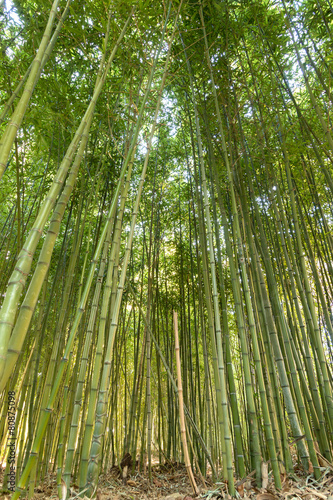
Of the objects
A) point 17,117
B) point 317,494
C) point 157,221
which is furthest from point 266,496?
point 157,221

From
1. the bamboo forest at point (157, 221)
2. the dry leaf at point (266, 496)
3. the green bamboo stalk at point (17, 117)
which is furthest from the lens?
the dry leaf at point (266, 496)

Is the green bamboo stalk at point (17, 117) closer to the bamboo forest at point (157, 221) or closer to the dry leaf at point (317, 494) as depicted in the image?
the bamboo forest at point (157, 221)

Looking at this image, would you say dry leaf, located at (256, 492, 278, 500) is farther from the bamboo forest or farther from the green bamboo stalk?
the green bamboo stalk

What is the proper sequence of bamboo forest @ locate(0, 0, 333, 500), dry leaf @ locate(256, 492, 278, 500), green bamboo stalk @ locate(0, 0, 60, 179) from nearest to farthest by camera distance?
green bamboo stalk @ locate(0, 0, 60, 179), bamboo forest @ locate(0, 0, 333, 500), dry leaf @ locate(256, 492, 278, 500)

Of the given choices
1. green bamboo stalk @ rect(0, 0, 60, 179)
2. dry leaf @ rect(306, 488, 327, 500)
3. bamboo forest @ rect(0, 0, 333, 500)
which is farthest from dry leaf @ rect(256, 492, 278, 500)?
green bamboo stalk @ rect(0, 0, 60, 179)

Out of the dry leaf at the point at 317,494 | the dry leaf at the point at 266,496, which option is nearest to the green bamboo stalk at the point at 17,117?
the dry leaf at the point at 266,496

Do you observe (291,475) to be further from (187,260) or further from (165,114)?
(165,114)

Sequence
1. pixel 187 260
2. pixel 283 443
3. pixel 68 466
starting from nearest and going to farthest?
pixel 68 466
pixel 283 443
pixel 187 260

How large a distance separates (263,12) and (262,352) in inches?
112

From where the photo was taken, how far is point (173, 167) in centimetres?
418

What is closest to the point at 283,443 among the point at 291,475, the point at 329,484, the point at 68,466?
the point at 291,475

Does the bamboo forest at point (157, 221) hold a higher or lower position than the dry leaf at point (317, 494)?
higher

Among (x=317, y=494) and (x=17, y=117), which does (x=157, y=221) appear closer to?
(x=17, y=117)

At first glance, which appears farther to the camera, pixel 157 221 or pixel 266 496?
pixel 157 221
